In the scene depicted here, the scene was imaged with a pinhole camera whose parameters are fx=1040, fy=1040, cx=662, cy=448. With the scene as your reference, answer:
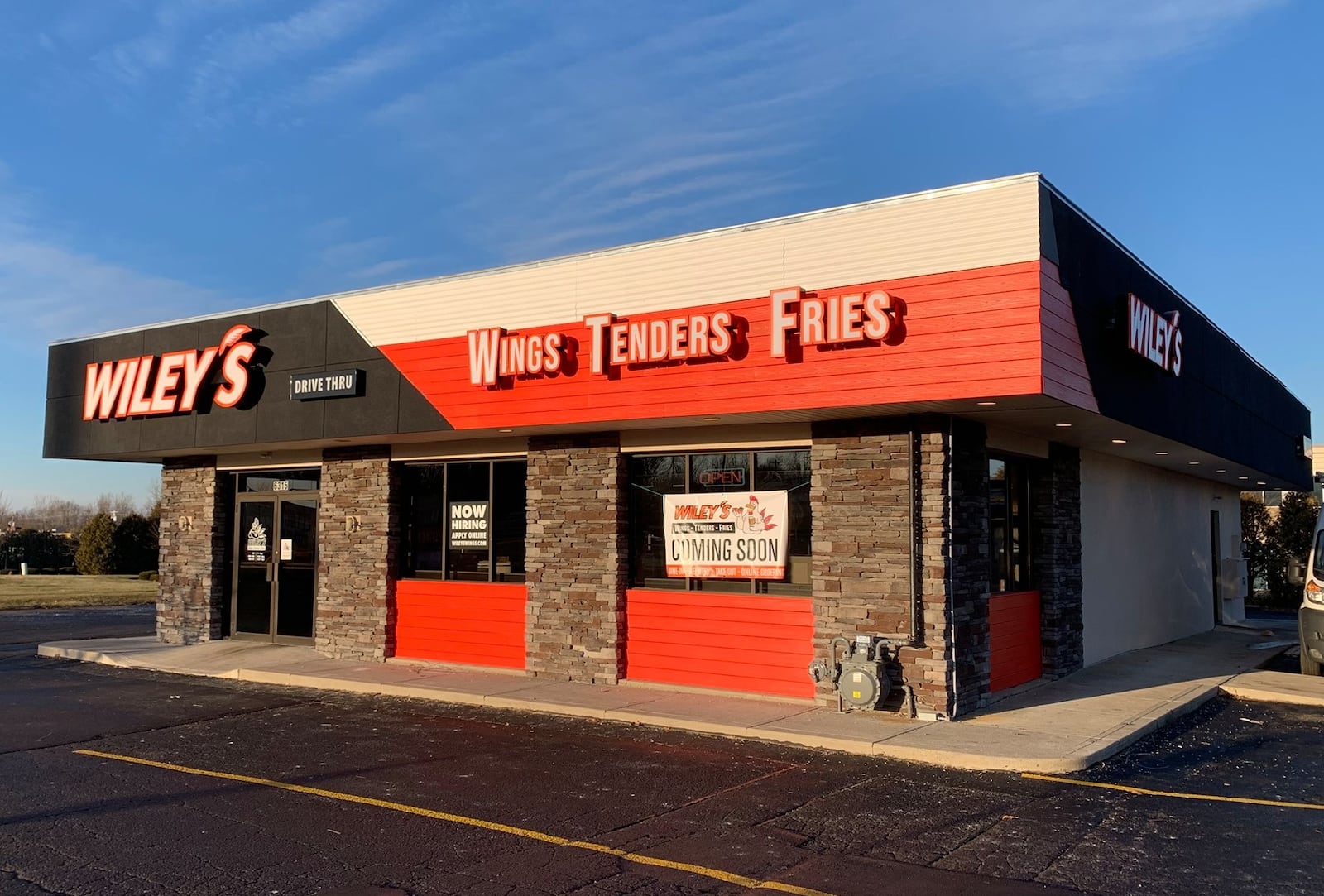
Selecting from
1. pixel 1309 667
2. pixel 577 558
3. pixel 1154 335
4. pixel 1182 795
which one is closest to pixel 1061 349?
pixel 1154 335

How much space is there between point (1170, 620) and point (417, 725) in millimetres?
14890

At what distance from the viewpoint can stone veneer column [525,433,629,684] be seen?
1389 cm

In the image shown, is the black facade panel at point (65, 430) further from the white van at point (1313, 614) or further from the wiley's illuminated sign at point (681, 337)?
the white van at point (1313, 614)

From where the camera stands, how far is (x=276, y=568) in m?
18.3

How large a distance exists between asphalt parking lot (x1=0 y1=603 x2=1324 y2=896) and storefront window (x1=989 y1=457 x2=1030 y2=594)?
276 centimetres

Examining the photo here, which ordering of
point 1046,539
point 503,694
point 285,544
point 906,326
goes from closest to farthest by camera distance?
1. point 906,326
2. point 503,694
3. point 1046,539
4. point 285,544

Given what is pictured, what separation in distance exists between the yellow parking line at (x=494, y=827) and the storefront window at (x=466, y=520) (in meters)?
6.21

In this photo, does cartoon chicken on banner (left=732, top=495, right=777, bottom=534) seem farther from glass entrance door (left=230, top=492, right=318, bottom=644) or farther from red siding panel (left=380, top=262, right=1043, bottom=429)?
glass entrance door (left=230, top=492, right=318, bottom=644)

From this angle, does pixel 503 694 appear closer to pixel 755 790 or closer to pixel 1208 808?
pixel 755 790

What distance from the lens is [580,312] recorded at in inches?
522

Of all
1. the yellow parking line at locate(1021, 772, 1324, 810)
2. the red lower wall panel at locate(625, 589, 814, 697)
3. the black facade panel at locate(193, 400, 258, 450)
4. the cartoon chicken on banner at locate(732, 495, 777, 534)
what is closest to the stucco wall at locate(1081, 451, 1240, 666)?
the red lower wall panel at locate(625, 589, 814, 697)

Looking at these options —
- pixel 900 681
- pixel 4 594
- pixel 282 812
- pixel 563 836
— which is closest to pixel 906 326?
pixel 900 681

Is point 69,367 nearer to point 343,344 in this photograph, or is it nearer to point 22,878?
point 343,344

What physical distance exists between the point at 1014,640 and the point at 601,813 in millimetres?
7388
